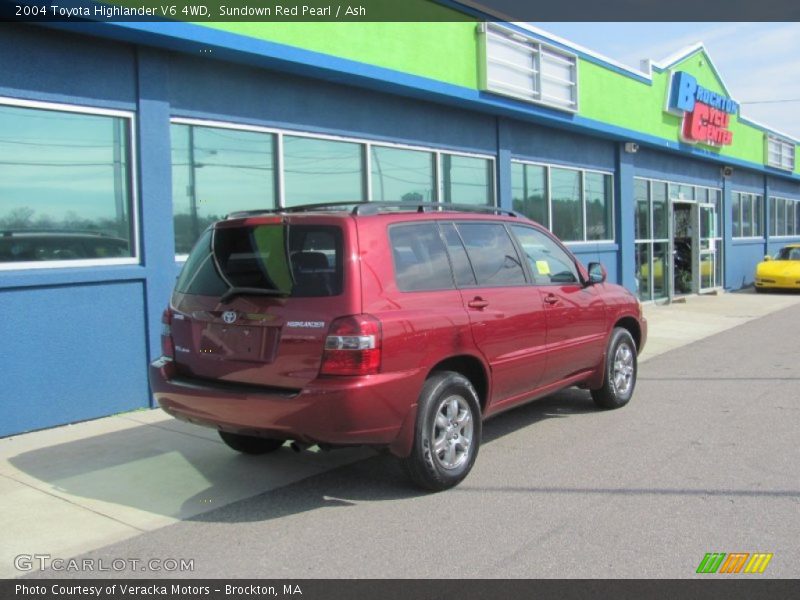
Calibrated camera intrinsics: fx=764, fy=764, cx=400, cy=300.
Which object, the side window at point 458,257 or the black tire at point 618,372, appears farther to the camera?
the black tire at point 618,372

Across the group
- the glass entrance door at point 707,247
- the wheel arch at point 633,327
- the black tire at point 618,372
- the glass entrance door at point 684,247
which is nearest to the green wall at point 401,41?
the wheel arch at point 633,327

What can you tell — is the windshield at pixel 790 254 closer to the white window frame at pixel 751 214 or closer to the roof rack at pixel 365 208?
the white window frame at pixel 751 214

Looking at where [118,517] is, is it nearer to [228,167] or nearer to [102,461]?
[102,461]

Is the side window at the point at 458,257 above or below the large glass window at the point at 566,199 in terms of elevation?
below

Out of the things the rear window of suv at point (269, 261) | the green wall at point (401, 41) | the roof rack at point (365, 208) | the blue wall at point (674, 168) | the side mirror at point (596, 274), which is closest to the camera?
the rear window of suv at point (269, 261)

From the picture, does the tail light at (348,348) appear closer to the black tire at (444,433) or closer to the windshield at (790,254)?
the black tire at (444,433)

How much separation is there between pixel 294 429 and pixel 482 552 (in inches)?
50.7

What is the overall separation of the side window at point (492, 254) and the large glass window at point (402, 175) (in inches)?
159

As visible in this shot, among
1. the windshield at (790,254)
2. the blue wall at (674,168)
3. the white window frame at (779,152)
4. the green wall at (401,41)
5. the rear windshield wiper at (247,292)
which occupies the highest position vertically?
the white window frame at (779,152)

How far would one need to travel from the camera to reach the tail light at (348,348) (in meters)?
4.48

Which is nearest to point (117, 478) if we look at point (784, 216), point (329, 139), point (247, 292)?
point (247, 292)

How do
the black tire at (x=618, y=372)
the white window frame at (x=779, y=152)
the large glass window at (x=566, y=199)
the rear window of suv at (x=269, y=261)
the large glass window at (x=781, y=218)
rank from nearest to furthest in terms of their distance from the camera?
the rear window of suv at (x=269, y=261), the black tire at (x=618, y=372), the large glass window at (x=566, y=199), the white window frame at (x=779, y=152), the large glass window at (x=781, y=218)

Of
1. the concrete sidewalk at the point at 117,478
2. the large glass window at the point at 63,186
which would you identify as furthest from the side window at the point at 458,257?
the large glass window at the point at 63,186
